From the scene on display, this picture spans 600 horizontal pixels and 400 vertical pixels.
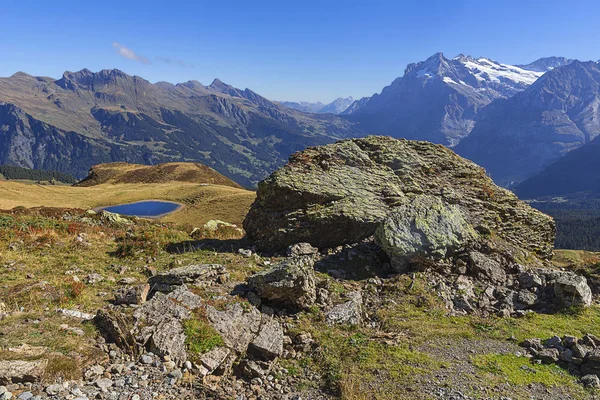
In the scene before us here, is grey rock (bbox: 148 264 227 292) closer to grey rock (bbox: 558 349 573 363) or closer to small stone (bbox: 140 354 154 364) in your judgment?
small stone (bbox: 140 354 154 364)

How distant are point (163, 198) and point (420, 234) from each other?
271ft

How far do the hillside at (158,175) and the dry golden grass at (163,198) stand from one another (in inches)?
902

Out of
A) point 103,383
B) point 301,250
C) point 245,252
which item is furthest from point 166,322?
point 301,250

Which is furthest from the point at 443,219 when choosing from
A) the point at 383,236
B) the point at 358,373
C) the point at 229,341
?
the point at 229,341

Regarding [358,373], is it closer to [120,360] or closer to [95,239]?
[120,360]

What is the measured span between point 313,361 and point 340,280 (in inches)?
253

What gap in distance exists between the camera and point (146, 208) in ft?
263

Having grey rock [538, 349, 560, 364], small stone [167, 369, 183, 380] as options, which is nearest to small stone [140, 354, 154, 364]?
small stone [167, 369, 183, 380]

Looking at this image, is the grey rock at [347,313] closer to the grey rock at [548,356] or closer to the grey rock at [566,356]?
the grey rock at [548,356]

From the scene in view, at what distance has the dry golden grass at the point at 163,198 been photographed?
69.4 metres

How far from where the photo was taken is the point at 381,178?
24906 mm

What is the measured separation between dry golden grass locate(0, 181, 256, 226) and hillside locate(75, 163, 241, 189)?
22.9 m

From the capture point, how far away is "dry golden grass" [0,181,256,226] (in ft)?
228

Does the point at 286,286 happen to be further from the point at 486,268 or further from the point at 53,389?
the point at 486,268
